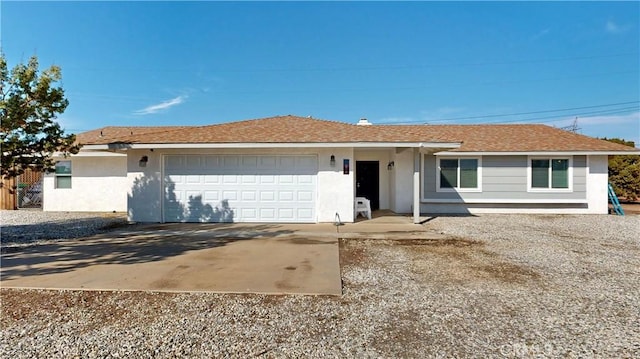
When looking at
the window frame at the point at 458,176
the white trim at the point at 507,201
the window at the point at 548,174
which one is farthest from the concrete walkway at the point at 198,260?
the window at the point at 548,174

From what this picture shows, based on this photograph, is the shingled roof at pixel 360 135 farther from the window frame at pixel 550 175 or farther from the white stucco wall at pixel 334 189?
the white stucco wall at pixel 334 189

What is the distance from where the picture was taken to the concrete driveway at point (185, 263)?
4387 millimetres

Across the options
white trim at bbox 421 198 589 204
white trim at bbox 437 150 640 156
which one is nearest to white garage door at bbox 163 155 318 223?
white trim at bbox 421 198 589 204

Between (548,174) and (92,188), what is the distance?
1897 cm

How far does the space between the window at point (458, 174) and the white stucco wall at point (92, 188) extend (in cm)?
1330

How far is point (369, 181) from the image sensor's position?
1308 cm

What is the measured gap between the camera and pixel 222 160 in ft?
33.3

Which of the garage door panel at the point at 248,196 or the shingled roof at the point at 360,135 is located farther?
the garage door panel at the point at 248,196

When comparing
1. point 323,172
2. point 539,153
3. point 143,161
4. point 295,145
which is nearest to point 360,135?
point 323,172

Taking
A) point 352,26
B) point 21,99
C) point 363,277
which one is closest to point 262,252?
point 363,277

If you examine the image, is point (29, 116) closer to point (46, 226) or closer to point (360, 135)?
point (46, 226)

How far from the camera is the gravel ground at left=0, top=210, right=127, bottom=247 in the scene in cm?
780

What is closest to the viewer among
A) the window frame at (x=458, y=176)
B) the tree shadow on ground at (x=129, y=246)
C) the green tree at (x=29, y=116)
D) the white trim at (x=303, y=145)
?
the tree shadow on ground at (x=129, y=246)

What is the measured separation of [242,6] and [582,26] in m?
17.0
